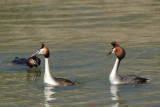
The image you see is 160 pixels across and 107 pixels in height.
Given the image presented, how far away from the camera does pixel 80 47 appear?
76.9ft

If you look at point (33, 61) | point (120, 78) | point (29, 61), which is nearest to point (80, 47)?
point (29, 61)

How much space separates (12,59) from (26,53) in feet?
3.98

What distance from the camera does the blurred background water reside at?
15.9 meters

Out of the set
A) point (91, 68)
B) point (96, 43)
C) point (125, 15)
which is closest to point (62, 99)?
point (91, 68)

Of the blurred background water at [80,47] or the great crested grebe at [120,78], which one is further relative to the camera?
the great crested grebe at [120,78]

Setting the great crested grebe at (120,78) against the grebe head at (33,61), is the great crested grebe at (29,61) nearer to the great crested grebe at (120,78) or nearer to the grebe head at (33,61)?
the grebe head at (33,61)

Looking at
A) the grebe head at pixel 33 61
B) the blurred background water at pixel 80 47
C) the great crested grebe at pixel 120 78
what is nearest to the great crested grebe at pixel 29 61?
the grebe head at pixel 33 61

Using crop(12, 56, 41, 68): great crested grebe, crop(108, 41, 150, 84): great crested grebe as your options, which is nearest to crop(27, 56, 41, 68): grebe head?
crop(12, 56, 41, 68): great crested grebe

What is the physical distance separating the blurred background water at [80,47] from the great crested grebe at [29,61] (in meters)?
0.23

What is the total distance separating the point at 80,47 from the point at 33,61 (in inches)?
150

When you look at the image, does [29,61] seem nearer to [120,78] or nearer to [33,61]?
[33,61]

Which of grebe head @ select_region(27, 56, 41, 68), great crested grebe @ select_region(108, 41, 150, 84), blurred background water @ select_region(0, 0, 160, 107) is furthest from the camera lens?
grebe head @ select_region(27, 56, 41, 68)

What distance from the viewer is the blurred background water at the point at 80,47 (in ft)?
52.1

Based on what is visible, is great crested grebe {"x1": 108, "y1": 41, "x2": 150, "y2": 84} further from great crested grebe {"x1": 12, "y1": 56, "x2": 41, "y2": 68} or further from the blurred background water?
great crested grebe {"x1": 12, "y1": 56, "x2": 41, "y2": 68}
